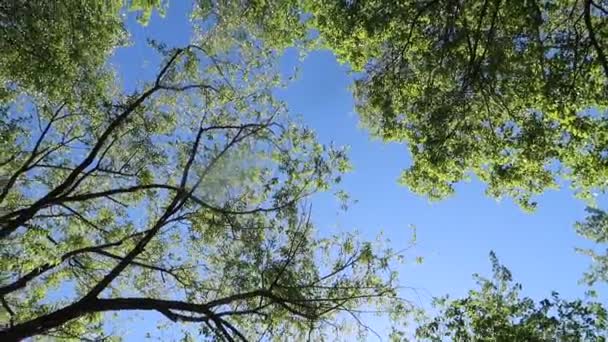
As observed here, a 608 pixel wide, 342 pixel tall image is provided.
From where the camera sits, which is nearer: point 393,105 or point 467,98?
point 467,98

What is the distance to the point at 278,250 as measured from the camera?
11859 mm

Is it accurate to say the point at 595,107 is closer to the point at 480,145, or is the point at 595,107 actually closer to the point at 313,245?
the point at 480,145

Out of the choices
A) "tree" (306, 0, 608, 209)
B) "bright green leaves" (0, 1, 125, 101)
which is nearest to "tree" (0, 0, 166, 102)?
"bright green leaves" (0, 1, 125, 101)

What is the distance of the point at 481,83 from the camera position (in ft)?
36.6

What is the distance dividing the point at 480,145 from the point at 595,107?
253cm

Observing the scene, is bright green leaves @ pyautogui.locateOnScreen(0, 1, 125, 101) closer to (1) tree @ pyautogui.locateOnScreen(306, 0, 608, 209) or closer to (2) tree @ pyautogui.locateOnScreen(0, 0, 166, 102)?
(2) tree @ pyautogui.locateOnScreen(0, 0, 166, 102)

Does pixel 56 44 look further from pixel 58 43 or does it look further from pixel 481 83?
pixel 481 83

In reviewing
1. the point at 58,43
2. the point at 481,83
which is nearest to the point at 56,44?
the point at 58,43

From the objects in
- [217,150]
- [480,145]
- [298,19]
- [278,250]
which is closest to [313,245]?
[278,250]

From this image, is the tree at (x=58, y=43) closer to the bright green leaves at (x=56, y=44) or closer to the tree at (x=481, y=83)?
the bright green leaves at (x=56, y=44)

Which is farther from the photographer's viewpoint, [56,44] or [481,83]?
[481,83]

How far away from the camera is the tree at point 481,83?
1030 cm

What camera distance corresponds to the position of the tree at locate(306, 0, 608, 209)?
10297mm

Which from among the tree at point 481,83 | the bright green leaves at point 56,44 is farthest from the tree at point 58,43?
the tree at point 481,83
